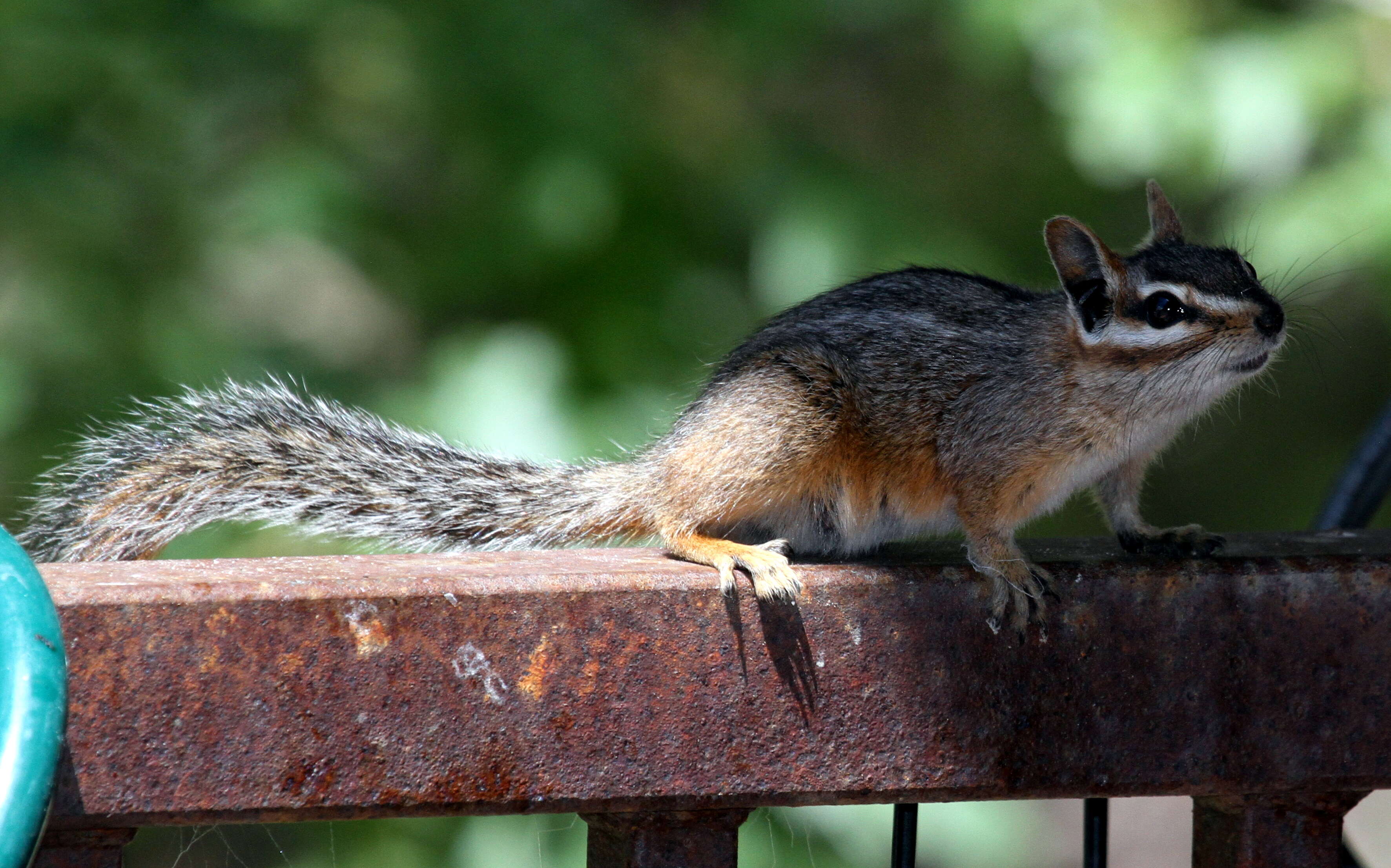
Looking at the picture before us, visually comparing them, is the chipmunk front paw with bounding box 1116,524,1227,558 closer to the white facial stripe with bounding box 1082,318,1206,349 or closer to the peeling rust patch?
the white facial stripe with bounding box 1082,318,1206,349

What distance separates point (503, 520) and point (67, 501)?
57cm

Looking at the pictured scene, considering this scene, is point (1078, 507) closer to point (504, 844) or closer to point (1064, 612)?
point (504, 844)

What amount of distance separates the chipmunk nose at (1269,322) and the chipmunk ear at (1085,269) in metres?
0.21

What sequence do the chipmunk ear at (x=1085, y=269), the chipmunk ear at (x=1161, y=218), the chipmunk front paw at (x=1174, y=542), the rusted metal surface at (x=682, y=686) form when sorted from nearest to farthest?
the rusted metal surface at (x=682, y=686) → the chipmunk front paw at (x=1174, y=542) → the chipmunk ear at (x=1085, y=269) → the chipmunk ear at (x=1161, y=218)

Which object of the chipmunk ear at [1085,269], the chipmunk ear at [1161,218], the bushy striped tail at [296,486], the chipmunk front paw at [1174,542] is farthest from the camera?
the chipmunk ear at [1161,218]

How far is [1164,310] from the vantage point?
6.16 ft

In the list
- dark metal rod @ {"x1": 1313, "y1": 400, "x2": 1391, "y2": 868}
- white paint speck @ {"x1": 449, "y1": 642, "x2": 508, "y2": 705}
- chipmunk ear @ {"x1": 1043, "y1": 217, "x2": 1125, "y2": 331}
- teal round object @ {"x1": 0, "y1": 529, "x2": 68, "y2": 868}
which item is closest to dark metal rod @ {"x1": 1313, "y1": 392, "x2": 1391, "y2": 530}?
dark metal rod @ {"x1": 1313, "y1": 400, "x2": 1391, "y2": 868}

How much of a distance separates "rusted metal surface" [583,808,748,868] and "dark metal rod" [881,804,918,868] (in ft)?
0.65

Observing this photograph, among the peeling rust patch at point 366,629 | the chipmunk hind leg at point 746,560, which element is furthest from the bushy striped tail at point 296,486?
the peeling rust patch at point 366,629

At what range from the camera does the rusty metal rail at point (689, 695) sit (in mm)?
1055

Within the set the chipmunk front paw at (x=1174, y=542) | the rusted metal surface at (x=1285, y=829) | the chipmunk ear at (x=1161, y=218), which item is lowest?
the rusted metal surface at (x=1285, y=829)

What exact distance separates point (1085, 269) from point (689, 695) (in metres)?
1.07

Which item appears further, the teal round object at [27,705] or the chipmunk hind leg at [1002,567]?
the chipmunk hind leg at [1002,567]

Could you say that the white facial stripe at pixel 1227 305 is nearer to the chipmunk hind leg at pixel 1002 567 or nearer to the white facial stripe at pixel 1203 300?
the white facial stripe at pixel 1203 300
